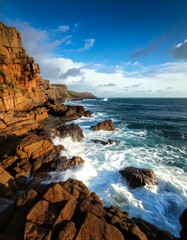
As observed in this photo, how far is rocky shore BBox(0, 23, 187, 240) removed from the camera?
16.1 feet

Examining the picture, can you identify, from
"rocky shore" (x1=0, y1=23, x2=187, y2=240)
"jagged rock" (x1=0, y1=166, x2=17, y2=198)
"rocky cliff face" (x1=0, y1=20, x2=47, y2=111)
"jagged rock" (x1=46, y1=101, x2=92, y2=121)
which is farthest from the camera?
"jagged rock" (x1=46, y1=101, x2=92, y2=121)

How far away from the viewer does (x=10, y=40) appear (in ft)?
105

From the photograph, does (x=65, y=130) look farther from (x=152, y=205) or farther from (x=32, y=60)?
(x=32, y=60)

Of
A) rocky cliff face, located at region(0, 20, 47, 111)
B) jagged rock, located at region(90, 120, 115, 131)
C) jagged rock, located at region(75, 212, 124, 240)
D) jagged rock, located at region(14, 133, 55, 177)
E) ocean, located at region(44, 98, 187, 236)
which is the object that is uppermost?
rocky cliff face, located at region(0, 20, 47, 111)

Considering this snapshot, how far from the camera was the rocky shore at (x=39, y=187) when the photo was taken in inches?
193

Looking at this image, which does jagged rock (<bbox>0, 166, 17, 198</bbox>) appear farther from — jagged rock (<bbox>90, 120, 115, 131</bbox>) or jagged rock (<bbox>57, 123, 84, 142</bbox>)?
jagged rock (<bbox>90, 120, 115, 131</bbox>)

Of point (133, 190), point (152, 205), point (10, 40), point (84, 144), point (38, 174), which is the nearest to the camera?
point (152, 205)

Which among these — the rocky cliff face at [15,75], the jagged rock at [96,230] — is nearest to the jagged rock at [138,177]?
the jagged rock at [96,230]

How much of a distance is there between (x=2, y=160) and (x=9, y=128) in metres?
9.19

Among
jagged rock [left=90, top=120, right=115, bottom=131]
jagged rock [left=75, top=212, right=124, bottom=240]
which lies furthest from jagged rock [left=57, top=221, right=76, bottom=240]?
jagged rock [left=90, top=120, right=115, bottom=131]

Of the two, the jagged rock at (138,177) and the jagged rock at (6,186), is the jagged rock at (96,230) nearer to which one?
the jagged rock at (6,186)

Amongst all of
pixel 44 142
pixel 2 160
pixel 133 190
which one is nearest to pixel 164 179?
pixel 133 190

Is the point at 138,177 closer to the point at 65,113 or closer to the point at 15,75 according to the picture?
the point at 65,113

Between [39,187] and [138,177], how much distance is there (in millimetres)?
8426
